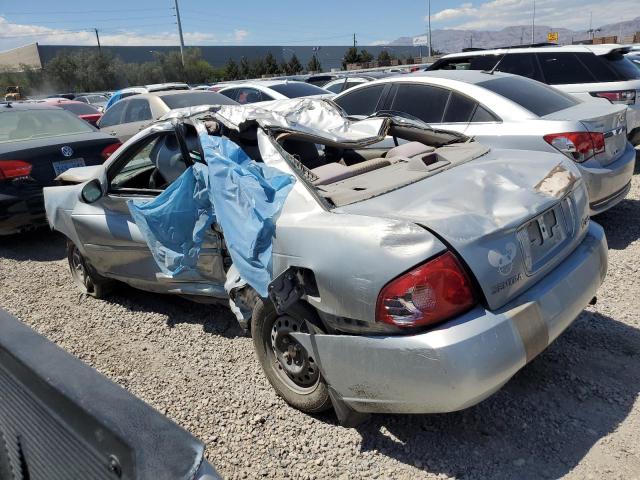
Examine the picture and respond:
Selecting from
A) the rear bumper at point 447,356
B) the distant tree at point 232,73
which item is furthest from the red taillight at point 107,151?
the distant tree at point 232,73

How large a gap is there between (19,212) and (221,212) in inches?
170

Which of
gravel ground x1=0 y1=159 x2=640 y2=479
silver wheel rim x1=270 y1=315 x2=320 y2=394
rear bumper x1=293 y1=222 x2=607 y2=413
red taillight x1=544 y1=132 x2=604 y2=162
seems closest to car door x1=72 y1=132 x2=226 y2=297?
gravel ground x1=0 y1=159 x2=640 y2=479

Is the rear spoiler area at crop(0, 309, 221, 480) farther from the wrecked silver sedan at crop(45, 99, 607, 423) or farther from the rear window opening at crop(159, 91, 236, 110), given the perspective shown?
the rear window opening at crop(159, 91, 236, 110)

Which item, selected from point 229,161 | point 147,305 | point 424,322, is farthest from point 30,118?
point 424,322

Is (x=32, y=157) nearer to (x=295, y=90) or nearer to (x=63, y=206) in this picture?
(x=63, y=206)

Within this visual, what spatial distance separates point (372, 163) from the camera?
3629mm

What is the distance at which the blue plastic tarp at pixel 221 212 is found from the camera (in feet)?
9.37

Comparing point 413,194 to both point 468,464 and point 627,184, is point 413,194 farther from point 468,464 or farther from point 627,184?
point 627,184

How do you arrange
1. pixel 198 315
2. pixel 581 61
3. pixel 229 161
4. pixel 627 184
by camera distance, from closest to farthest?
pixel 229 161 < pixel 198 315 < pixel 627 184 < pixel 581 61

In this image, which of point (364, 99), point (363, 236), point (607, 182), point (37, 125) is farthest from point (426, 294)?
point (37, 125)

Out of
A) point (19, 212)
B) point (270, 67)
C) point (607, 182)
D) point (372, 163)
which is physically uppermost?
point (372, 163)

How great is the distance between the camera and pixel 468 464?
2609 mm

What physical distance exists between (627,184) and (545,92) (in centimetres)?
125

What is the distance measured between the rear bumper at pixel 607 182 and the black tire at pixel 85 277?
432 centimetres
